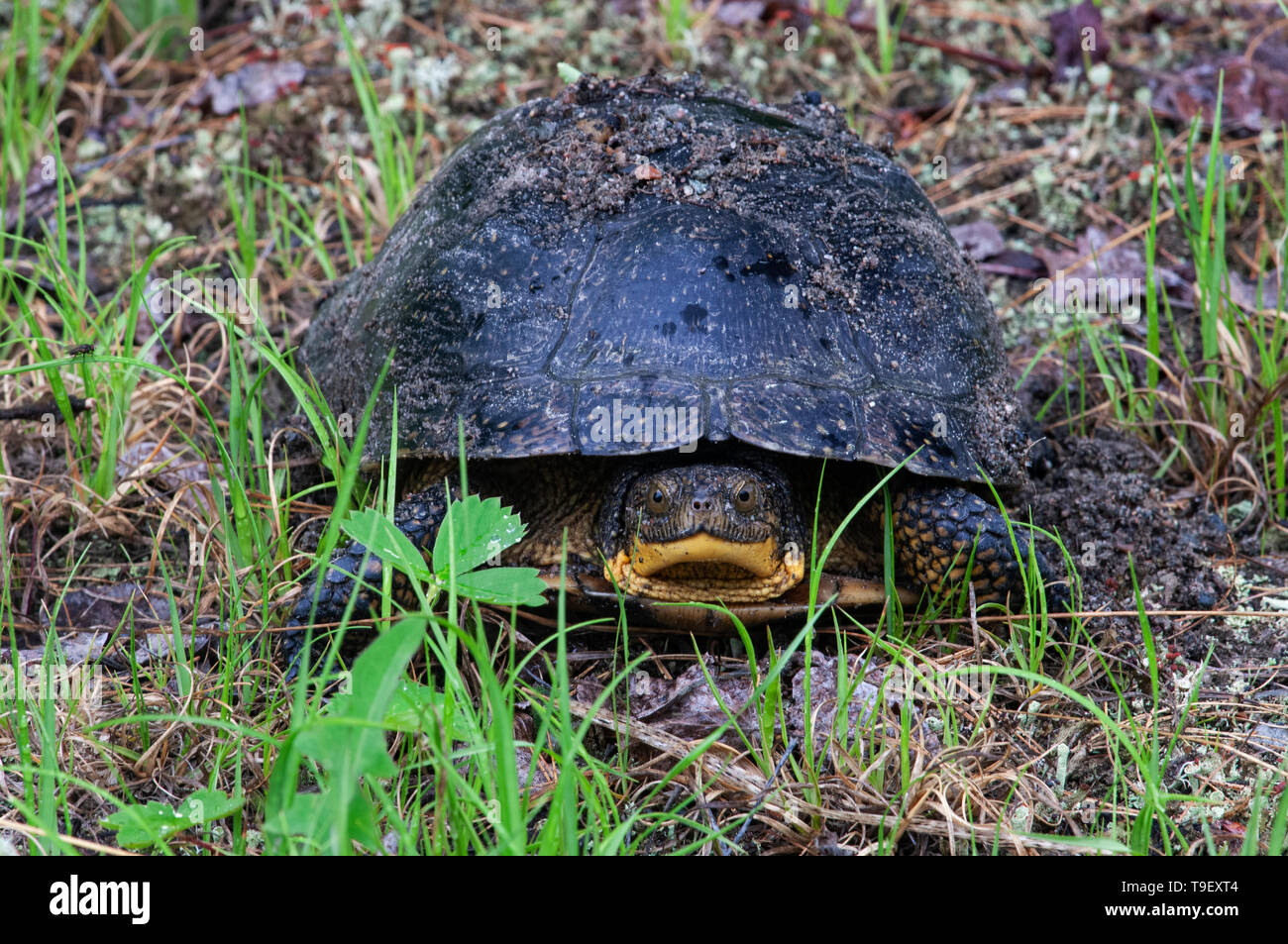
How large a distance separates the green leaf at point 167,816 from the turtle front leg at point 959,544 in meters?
1.78

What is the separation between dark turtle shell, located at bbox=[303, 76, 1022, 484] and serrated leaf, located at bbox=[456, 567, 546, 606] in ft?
1.90

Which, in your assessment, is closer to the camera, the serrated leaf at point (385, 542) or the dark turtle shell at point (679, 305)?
the serrated leaf at point (385, 542)

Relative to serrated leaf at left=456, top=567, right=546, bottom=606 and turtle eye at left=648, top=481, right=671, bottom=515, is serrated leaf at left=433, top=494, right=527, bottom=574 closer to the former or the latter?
serrated leaf at left=456, top=567, right=546, bottom=606

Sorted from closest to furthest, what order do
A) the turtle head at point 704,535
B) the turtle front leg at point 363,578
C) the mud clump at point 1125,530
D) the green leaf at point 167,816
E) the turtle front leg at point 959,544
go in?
1. the green leaf at point 167,816
2. the turtle head at point 704,535
3. the turtle front leg at point 363,578
4. the turtle front leg at point 959,544
5. the mud clump at point 1125,530

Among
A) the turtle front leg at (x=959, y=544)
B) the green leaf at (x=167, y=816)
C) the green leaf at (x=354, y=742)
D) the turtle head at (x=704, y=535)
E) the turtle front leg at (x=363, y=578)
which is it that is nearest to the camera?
the green leaf at (x=354, y=742)

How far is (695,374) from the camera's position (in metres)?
2.77

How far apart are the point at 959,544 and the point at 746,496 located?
2.03 ft

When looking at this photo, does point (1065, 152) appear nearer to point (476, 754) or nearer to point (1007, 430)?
point (1007, 430)

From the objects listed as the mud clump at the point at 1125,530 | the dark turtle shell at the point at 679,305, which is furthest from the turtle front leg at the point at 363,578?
the mud clump at the point at 1125,530

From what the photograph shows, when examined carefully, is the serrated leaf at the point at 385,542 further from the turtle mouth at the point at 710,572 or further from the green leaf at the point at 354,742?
the turtle mouth at the point at 710,572

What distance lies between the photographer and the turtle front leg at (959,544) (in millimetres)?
2861

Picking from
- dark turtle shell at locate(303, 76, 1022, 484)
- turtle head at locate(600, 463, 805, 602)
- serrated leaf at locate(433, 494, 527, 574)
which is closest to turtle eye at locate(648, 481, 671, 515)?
turtle head at locate(600, 463, 805, 602)

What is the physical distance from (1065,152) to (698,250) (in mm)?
2936

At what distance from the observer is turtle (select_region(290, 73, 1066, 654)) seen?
8.97 ft
